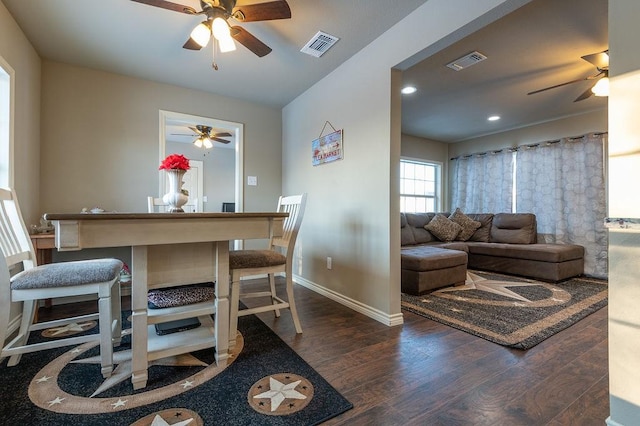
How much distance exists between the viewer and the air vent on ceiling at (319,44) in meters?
2.44

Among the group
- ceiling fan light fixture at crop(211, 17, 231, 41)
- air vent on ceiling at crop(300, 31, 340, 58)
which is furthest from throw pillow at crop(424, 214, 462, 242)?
ceiling fan light fixture at crop(211, 17, 231, 41)

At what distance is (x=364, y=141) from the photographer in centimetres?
260

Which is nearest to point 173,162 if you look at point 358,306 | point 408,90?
point 358,306

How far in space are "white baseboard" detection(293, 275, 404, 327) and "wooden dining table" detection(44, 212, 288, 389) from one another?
124 cm

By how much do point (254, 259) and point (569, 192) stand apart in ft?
16.0

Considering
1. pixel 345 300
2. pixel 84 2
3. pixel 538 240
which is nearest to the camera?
pixel 84 2

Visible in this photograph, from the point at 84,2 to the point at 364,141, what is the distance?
2343 mm

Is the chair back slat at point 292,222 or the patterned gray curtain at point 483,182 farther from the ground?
the patterned gray curtain at point 483,182

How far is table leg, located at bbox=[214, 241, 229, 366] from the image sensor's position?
64.7 inches

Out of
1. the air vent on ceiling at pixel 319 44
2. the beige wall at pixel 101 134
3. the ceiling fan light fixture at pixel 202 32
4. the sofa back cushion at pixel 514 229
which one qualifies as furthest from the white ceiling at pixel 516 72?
the beige wall at pixel 101 134

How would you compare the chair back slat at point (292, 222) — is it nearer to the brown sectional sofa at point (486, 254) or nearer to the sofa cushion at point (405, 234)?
the brown sectional sofa at point (486, 254)

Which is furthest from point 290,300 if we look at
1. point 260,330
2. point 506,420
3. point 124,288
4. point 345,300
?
point 124,288

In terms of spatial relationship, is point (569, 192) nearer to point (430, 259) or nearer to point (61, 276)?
point (430, 259)

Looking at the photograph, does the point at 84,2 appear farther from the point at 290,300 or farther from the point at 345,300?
the point at 345,300
